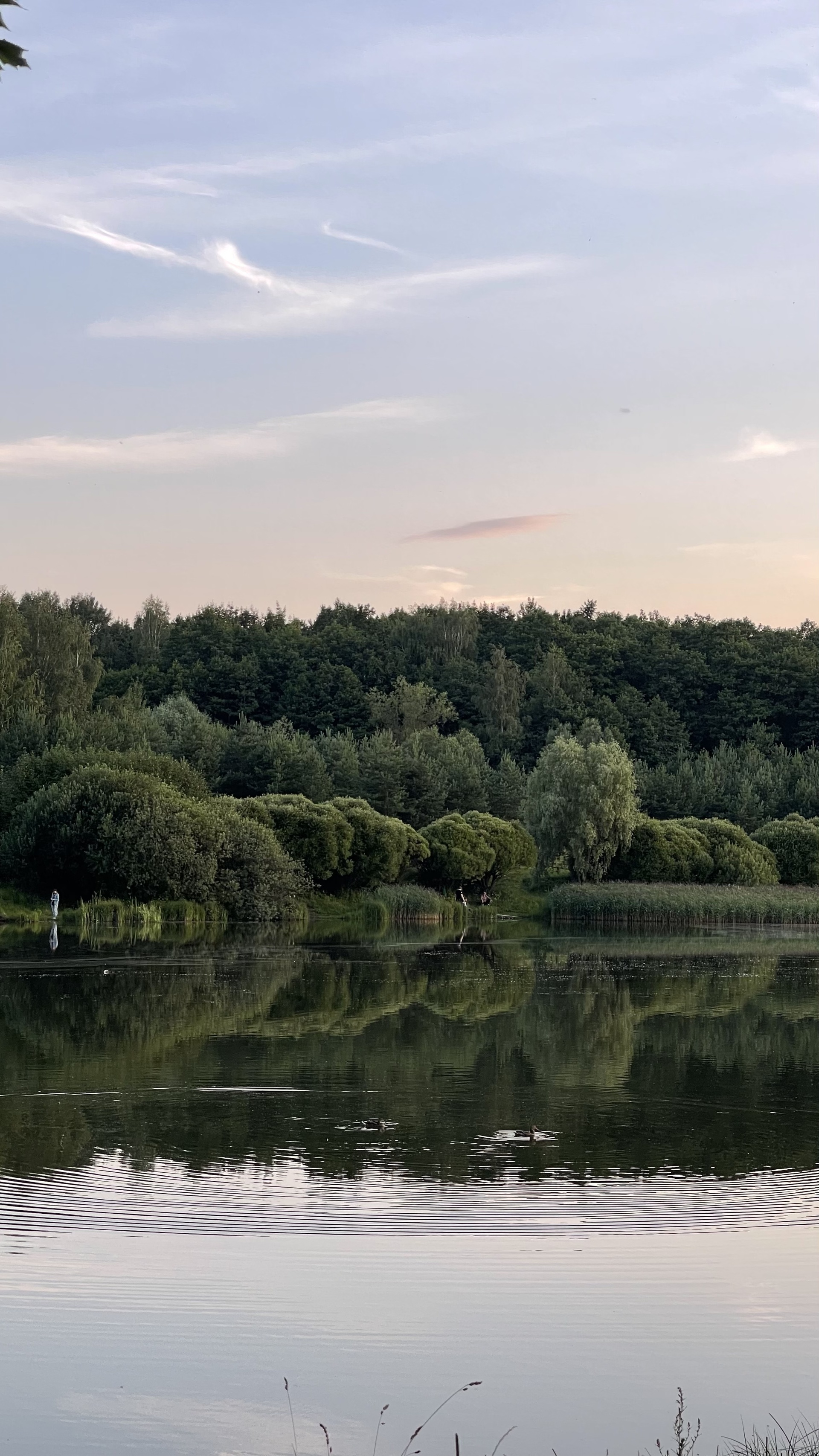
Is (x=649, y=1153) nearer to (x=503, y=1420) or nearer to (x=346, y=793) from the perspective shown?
(x=503, y=1420)

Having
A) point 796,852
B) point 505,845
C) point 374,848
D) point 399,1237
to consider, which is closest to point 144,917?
point 374,848

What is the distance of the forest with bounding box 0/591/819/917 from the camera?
2201 inches

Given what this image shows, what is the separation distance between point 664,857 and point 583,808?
13.6 ft

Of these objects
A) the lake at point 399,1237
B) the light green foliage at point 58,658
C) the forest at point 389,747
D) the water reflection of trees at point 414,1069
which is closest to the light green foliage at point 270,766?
the forest at point 389,747

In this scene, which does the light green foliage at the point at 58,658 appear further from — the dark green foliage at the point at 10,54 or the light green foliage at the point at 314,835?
the dark green foliage at the point at 10,54

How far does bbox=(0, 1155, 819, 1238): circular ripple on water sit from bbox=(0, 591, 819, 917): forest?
4173 cm

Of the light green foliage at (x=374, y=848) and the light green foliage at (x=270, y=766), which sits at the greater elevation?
the light green foliage at (x=270, y=766)

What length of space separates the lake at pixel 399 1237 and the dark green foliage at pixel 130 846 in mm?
30344

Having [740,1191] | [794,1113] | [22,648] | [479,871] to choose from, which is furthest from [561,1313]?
[22,648]

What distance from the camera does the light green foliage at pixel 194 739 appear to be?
8962cm

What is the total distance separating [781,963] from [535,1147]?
2748 cm

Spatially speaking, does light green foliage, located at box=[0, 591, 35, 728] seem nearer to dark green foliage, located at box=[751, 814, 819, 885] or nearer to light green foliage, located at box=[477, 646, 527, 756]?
dark green foliage, located at box=[751, 814, 819, 885]

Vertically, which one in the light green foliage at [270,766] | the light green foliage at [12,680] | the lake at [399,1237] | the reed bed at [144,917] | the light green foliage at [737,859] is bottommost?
the lake at [399,1237]

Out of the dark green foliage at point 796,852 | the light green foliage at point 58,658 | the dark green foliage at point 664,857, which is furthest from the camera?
the light green foliage at point 58,658
